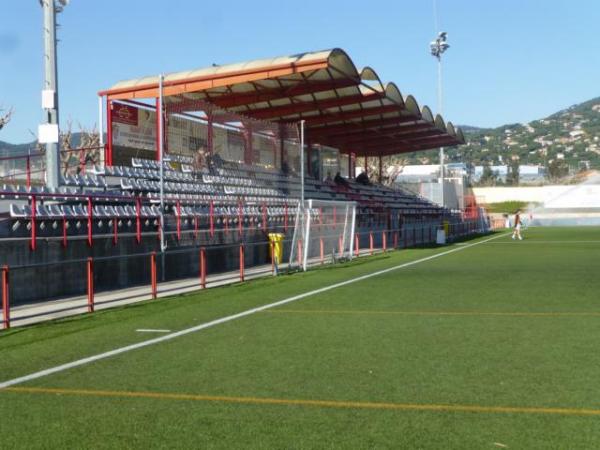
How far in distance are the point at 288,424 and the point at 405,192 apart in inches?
1979

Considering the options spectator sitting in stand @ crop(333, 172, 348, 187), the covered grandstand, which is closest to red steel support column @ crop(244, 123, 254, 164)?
the covered grandstand

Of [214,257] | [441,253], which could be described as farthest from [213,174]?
[441,253]

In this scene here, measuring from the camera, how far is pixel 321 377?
22.2ft

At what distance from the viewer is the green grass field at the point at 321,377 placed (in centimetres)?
504

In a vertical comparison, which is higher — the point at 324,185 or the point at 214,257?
the point at 324,185

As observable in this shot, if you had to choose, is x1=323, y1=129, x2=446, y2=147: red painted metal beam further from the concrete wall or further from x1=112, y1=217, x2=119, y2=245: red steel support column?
the concrete wall

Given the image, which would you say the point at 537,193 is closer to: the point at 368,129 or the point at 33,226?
the point at 368,129

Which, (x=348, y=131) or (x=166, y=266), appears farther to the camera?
(x=348, y=131)

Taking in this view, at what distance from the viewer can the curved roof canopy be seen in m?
25.4

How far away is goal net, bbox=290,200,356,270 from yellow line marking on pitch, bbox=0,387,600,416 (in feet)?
47.4

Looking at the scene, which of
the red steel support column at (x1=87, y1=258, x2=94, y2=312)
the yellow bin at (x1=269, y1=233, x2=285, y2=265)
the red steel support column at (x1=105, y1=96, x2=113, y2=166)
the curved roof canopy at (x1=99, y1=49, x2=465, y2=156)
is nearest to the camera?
the red steel support column at (x1=87, y1=258, x2=94, y2=312)

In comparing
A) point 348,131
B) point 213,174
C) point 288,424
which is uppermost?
point 348,131

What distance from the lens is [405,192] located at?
54.7 meters

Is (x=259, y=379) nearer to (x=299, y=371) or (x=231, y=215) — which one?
(x=299, y=371)
